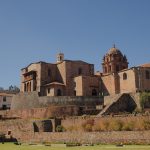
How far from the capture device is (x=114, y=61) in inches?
2447

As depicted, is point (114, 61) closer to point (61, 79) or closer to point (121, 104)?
point (61, 79)

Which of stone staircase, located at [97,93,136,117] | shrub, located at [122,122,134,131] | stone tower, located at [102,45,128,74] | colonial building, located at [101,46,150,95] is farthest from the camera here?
stone tower, located at [102,45,128,74]

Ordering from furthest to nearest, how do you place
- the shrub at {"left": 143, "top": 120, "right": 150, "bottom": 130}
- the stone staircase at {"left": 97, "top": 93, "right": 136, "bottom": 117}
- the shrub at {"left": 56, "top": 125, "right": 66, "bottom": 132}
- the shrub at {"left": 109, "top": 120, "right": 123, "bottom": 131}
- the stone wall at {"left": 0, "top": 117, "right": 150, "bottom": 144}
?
the stone staircase at {"left": 97, "top": 93, "right": 136, "bottom": 117} < the shrub at {"left": 56, "top": 125, "right": 66, "bottom": 132} < the shrub at {"left": 109, "top": 120, "right": 123, "bottom": 131} < the shrub at {"left": 143, "top": 120, "right": 150, "bottom": 130} < the stone wall at {"left": 0, "top": 117, "right": 150, "bottom": 144}

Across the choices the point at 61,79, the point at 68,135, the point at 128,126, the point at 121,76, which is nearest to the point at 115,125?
the point at 128,126

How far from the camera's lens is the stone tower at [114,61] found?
204 ft

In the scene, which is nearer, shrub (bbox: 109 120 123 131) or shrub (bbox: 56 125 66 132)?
shrub (bbox: 109 120 123 131)

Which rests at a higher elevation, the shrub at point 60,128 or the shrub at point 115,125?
the shrub at point 115,125

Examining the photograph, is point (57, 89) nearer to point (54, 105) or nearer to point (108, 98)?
point (54, 105)

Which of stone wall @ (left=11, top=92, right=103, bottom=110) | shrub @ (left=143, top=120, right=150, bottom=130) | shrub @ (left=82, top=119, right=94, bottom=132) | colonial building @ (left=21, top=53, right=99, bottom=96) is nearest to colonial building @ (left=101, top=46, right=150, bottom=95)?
colonial building @ (left=21, top=53, right=99, bottom=96)

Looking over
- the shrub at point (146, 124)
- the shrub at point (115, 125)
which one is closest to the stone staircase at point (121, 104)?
the shrub at point (115, 125)

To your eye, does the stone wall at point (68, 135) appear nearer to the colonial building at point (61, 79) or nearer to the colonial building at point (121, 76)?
the colonial building at point (61, 79)

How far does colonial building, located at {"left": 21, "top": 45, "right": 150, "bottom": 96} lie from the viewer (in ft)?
176

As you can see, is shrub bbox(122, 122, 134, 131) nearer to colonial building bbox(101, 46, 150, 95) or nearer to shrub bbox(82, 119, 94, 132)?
shrub bbox(82, 119, 94, 132)

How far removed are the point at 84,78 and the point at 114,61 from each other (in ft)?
26.4
